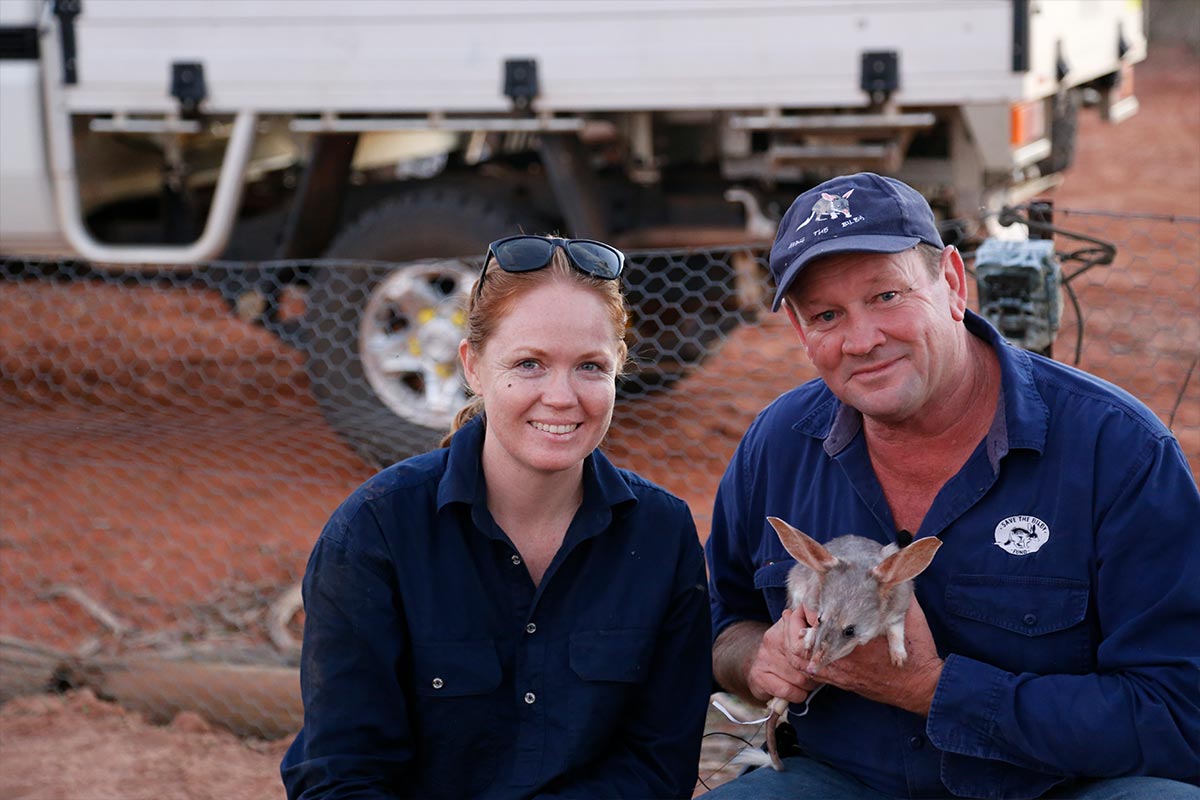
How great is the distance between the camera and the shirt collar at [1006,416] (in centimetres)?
244

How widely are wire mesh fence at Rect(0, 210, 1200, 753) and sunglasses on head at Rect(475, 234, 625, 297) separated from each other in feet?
6.72

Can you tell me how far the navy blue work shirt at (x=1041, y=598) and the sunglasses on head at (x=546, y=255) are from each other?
1.87 feet

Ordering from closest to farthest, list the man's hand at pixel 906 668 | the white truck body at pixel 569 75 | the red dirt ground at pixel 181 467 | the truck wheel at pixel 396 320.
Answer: the man's hand at pixel 906 668, the red dirt ground at pixel 181 467, the white truck body at pixel 569 75, the truck wheel at pixel 396 320

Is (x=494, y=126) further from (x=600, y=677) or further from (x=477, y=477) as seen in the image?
(x=600, y=677)

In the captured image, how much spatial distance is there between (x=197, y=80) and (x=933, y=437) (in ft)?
14.4

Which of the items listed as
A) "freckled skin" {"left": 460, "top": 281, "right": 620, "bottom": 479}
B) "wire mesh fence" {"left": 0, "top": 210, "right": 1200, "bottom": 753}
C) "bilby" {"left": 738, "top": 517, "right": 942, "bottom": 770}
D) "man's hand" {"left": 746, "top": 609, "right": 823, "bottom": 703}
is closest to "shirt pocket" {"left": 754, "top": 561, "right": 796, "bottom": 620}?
"man's hand" {"left": 746, "top": 609, "right": 823, "bottom": 703}

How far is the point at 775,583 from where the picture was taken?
2680 millimetres

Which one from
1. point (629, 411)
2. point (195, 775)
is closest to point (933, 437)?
point (195, 775)

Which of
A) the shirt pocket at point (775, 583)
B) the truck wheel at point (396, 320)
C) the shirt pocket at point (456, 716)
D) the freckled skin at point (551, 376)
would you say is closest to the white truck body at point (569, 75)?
A: the truck wheel at point (396, 320)

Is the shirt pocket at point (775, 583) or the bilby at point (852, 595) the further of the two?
the shirt pocket at point (775, 583)

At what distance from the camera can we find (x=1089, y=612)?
7.89ft

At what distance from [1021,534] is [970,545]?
92 mm

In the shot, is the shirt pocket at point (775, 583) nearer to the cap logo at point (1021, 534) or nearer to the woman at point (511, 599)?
the woman at point (511, 599)

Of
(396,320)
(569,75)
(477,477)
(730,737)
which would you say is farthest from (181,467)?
(477,477)
